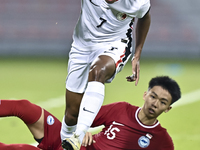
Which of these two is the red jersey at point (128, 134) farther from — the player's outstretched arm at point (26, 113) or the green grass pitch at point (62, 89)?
the green grass pitch at point (62, 89)

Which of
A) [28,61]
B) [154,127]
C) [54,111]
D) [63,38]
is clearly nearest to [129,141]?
[154,127]

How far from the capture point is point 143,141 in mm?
3402

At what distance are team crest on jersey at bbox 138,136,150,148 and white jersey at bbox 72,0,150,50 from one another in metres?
0.86

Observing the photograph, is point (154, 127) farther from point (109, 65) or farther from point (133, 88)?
point (133, 88)

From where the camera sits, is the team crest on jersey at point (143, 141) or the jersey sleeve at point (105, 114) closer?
the team crest on jersey at point (143, 141)

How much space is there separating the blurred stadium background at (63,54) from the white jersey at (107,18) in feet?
6.13

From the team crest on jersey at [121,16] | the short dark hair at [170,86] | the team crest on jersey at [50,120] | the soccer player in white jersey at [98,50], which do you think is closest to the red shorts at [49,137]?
the team crest on jersey at [50,120]

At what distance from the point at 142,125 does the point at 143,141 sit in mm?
134

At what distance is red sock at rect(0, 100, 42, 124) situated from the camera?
129 inches

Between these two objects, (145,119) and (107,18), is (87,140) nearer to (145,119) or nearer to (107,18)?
(145,119)

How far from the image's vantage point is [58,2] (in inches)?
386

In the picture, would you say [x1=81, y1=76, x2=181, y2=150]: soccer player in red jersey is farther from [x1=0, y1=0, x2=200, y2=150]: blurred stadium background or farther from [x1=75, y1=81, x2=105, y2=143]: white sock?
[x1=0, y1=0, x2=200, y2=150]: blurred stadium background

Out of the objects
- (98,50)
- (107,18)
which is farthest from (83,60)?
(107,18)

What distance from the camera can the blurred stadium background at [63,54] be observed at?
588 cm
